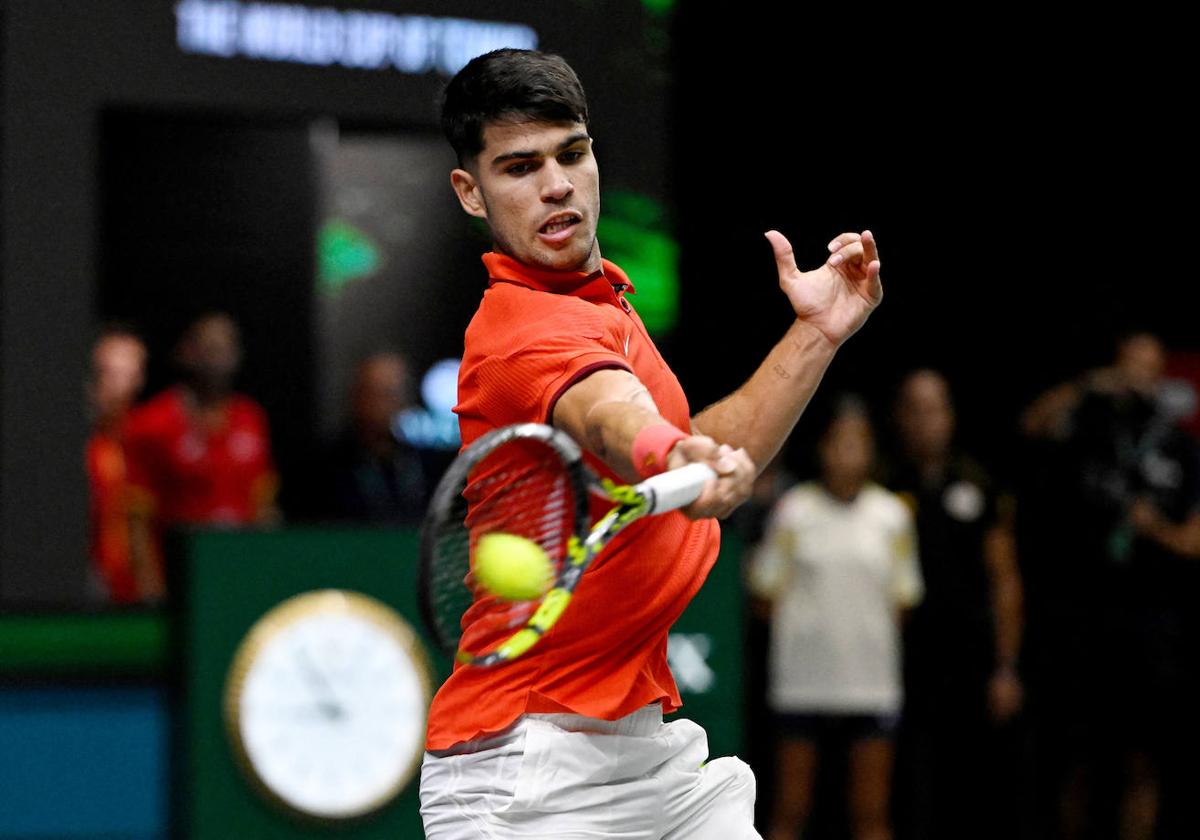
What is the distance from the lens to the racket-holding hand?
2.61m

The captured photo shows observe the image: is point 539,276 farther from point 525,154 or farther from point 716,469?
point 716,469

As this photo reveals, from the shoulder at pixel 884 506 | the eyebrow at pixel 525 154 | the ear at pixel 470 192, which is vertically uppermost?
the eyebrow at pixel 525 154

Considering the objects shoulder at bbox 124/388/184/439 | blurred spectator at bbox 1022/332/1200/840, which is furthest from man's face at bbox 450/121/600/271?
blurred spectator at bbox 1022/332/1200/840

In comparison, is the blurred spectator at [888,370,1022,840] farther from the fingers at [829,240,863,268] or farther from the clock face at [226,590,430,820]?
the fingers at [829,240,863,268]

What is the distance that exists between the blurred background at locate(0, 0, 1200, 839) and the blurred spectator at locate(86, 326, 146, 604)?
17mm

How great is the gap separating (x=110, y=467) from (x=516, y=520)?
4.74 metres

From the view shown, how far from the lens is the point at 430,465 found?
7.58 meters

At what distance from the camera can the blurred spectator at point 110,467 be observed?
7.22m

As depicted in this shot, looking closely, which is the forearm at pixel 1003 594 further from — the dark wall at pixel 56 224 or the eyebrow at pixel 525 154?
the eyebrow at pixel 525 154

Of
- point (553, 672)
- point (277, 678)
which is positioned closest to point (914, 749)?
point (277, 678)

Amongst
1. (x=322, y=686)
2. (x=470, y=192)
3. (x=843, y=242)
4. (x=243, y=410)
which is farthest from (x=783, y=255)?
(x=243, y=410)

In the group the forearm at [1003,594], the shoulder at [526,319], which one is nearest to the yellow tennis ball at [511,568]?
the shoulder at [526,319]

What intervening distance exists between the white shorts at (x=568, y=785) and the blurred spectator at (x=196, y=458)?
14.7 feet

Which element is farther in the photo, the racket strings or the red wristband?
the racket strings
